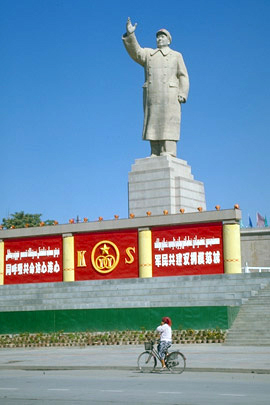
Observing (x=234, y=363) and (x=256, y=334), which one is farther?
(x=256, y=334)

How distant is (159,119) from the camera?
40.5 m

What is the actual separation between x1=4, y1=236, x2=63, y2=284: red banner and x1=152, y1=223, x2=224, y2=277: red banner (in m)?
6.01

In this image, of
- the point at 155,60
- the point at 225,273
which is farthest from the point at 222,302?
the point at 155,60

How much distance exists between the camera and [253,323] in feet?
102

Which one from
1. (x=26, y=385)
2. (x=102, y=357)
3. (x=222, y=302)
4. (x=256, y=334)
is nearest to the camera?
(x=26, y=385)

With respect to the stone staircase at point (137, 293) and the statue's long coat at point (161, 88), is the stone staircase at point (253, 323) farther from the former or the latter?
the statue's long coat at point (161, 88)

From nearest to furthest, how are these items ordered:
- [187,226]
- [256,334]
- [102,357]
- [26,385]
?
[26,385], [102,357], [256,334], [187,226]

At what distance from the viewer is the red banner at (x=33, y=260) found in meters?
39.4

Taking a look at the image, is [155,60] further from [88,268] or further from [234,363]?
[234,363]

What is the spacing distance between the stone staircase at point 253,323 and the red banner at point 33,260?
11.6 m

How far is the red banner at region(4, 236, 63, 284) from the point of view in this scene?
1551 inches

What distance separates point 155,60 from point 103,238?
11034 mm

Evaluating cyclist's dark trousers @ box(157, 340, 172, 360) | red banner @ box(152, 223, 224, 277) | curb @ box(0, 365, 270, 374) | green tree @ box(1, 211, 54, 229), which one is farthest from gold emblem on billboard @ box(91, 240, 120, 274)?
green tree @ box(1, 211, 54, 229)

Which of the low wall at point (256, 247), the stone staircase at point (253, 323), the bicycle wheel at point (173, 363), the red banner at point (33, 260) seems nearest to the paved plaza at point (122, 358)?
the bicycle wheel at point (173, 363)
